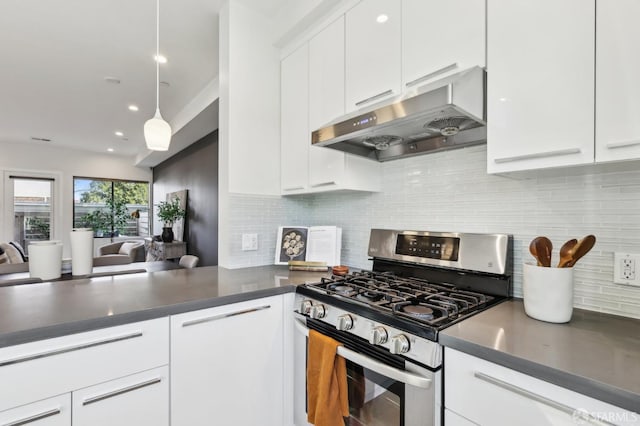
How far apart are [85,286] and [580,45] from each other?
2138mm

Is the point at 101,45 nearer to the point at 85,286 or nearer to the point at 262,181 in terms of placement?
the point at 262,181

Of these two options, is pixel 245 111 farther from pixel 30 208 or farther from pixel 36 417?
pixel 30 208

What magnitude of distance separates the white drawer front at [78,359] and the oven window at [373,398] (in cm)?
73

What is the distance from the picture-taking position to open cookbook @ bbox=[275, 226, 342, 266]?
1947 millimetres

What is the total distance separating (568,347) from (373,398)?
65cm

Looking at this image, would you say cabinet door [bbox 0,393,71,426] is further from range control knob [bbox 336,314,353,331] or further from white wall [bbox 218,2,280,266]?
white wall [bbox 218,2,280,266]

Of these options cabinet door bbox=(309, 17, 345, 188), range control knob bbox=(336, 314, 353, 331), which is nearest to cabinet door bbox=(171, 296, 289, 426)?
range control knob bbox=(336, 314, 353, 331)

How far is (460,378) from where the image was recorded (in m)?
0.83

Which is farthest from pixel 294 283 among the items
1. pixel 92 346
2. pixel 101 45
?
pixel 101 45

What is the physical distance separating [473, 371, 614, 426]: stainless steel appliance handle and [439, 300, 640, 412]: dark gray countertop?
0.05 metres

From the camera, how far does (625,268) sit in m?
1.02

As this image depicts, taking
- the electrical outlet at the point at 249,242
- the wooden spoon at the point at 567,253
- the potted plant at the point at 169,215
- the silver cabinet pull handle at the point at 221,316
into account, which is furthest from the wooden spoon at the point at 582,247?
the potted plant at the point at 169,215

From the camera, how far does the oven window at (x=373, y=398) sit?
3.29ft

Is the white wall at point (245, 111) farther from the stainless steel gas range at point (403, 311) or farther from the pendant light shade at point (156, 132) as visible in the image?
the stainless steel gas range at point (403, 311)
